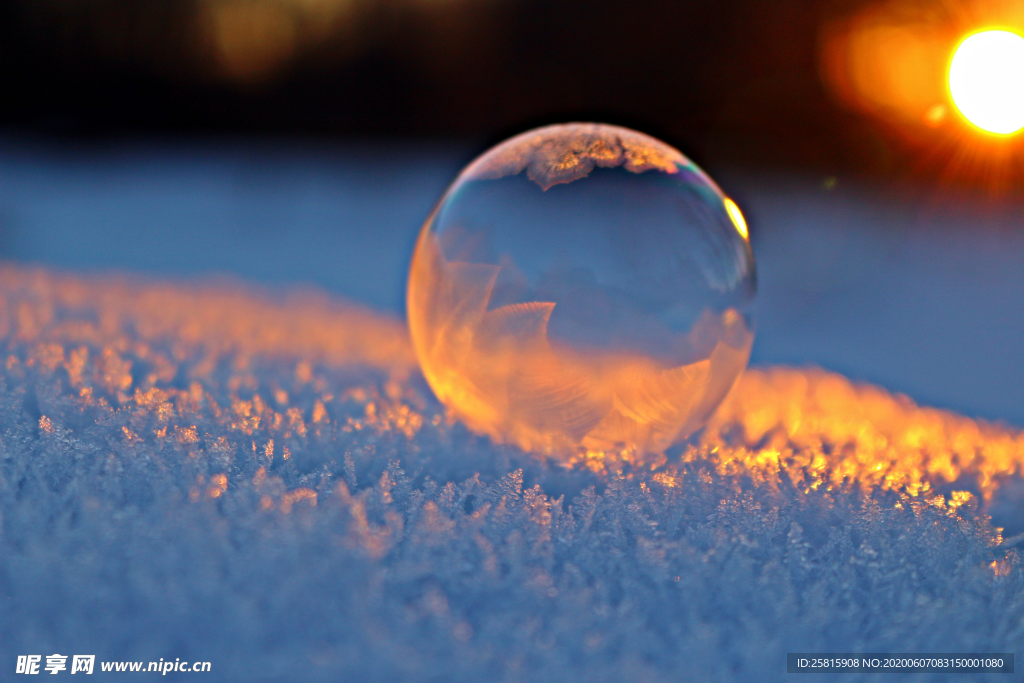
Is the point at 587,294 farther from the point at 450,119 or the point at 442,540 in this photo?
the point at 450,119

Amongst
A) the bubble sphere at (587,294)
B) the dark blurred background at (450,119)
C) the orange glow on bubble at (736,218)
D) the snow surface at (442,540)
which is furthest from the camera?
the dark blurred background at (450,119)

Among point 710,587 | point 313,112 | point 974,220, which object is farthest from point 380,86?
point 710,587

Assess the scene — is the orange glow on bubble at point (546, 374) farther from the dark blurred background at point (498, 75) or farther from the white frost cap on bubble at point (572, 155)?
the dark blurred background at point (498, 75)

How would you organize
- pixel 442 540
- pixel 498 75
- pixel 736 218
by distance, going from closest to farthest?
pixel 442 540 < pixel 736 218 < pixel 498 75

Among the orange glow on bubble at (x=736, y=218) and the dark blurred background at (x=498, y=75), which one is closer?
the orange glow on bubble at (x=736, y=218)

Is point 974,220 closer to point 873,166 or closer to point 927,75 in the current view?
point 873,166

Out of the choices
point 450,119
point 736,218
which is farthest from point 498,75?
point 736,218

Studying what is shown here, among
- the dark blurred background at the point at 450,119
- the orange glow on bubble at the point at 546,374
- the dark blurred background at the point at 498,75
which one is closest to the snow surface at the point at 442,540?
the orange glow on bubble at the point at 546,374
